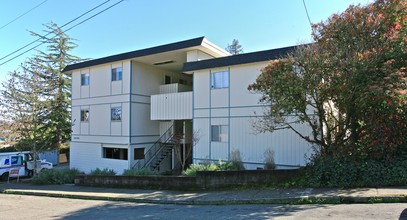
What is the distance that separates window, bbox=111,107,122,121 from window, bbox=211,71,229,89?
7.53 metres

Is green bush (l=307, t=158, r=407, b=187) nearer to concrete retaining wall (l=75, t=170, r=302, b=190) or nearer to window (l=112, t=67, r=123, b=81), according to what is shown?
concrete retaining wall (l=75, t=170, r=302, b=190)

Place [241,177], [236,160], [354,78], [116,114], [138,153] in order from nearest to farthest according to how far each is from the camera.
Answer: [354,78]
[241,177]
[236,160]
[138,153]
[116,114]

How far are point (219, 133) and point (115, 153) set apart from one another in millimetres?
8983

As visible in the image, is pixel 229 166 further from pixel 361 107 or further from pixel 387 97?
pixel 387 97

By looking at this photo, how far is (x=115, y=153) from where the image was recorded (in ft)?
70.1

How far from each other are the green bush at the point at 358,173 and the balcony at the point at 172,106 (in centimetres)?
923

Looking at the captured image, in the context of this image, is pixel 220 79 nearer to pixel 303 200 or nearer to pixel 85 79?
pixel 303 200

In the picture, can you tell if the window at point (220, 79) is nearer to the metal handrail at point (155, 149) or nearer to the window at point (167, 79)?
the metal handrail at point (155, 149)

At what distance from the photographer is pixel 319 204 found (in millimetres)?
8359

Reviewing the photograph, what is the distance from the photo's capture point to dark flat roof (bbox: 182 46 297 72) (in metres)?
13.9

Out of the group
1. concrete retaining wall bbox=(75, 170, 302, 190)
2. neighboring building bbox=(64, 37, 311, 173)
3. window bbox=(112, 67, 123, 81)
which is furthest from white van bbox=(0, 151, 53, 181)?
concrete retaining wall bbox=(75, 170, 302, 190)

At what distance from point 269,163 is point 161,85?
453 inches

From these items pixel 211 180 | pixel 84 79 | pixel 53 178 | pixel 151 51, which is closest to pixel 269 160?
pixel 211 180

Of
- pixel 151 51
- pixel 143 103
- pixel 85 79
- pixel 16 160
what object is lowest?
pixel 16 160
